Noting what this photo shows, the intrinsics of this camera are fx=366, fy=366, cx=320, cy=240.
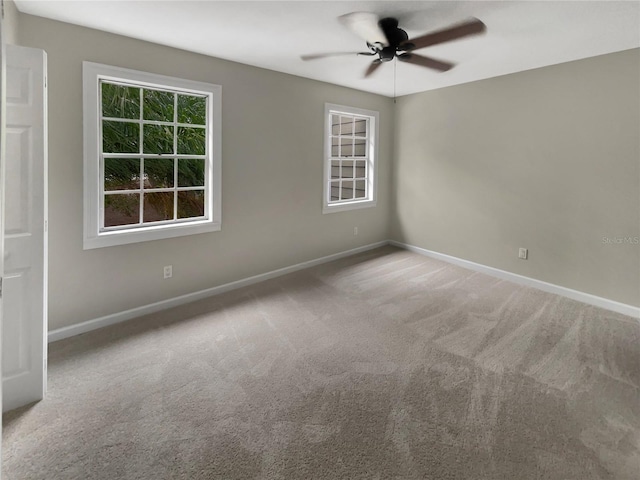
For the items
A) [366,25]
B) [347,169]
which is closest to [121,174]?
[366,25]

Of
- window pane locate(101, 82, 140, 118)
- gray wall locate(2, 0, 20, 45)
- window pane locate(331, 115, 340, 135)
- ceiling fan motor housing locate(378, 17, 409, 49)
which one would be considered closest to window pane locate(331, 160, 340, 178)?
window pane locate(331, 115, 340, 135)

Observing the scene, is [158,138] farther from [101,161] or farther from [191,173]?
[101,161]

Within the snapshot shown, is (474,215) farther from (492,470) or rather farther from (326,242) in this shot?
(492,470)

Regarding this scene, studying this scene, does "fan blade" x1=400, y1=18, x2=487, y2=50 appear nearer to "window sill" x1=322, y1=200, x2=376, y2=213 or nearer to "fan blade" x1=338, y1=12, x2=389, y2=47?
"fan blade" x1=338, y1=12, x2=389, y2=47

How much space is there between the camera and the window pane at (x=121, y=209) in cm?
334

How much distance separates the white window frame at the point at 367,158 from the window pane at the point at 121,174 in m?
2.32

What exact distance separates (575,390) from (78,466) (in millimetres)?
2868

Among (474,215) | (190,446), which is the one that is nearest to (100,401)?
(190,446)

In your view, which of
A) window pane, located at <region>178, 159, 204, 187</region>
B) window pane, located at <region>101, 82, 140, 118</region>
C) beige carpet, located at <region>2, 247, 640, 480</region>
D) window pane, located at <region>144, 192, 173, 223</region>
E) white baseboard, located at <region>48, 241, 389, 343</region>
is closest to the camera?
beige carpet, located at <region>2, 247, 640, 480</region>

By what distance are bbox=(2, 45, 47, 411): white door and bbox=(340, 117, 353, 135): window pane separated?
13.9 ft

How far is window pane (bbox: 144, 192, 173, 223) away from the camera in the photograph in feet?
11.7

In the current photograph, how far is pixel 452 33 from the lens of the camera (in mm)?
2553

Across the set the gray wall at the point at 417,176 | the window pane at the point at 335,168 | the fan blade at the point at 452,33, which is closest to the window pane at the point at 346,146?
the window pane at the point at 335,168

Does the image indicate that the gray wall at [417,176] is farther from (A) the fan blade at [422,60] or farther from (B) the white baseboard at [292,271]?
(A) the fan blade at [422,60]
